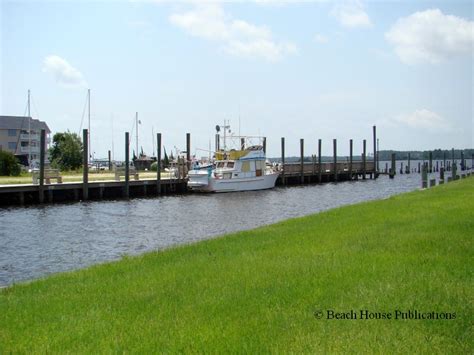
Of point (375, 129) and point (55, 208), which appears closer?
point (55, 208)

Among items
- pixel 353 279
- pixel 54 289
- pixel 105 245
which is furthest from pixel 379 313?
pixel 105 245

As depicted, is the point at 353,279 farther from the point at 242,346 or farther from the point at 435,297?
the point at 242,346

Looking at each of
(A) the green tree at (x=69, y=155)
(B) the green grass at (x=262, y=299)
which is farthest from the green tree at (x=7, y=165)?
(B) the green grass at (x=262, y=299)

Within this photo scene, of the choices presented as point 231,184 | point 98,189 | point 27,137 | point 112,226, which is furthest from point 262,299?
point 27,137

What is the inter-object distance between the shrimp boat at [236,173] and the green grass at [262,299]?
1477 inches

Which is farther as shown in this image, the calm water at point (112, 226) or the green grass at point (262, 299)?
the calm water at point (112, 226)

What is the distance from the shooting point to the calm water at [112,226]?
1723 cm

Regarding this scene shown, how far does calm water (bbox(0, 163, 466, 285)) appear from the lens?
17.2 m

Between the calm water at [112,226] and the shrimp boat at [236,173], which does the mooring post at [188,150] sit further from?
the calm water at [112,226]

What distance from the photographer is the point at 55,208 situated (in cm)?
3453

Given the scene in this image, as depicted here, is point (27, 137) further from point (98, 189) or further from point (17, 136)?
point (98, 189)

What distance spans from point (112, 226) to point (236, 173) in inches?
1038

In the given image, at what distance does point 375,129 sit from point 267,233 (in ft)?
235

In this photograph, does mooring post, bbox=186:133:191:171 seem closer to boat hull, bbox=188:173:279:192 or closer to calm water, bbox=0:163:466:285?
boat hull, bbox=188:173:279:192
